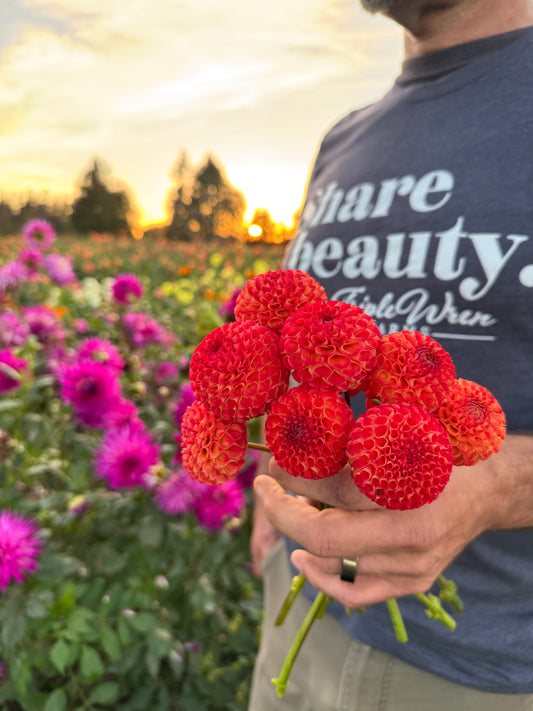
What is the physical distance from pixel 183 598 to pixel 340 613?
773 millimetres

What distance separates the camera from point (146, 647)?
1434 millimetres

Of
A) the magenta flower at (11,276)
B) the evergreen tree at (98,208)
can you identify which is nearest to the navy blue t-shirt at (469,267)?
the magenta flower at (11,276)

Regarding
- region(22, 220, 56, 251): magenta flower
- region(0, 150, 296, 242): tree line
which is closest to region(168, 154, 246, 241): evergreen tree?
region(0, 150, 296, 242): tree line

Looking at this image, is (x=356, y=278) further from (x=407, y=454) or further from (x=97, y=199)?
(x=97, y=199)

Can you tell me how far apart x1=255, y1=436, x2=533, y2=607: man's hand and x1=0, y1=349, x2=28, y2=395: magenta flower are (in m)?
0.96

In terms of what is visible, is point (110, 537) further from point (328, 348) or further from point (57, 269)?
point (328, 348)

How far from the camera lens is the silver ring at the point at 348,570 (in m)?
0.57

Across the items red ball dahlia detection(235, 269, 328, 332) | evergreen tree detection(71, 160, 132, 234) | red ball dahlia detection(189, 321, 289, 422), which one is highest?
evergreen tree detection(71, 160, 132, 234)

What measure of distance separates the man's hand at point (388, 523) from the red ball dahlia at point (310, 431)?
6 centimetres

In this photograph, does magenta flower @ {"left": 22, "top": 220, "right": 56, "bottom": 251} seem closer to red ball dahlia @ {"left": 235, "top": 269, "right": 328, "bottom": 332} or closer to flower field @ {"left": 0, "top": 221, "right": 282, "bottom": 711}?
flower field @ {"left": 0, "top": 221, "right": 282, "bottom": 711}

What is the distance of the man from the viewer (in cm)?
73

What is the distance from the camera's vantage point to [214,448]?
0.47m

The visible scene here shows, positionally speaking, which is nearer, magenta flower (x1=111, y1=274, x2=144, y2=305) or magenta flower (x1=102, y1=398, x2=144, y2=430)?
magenta flower (x1=102, y1=398, x2=144, y2=430)

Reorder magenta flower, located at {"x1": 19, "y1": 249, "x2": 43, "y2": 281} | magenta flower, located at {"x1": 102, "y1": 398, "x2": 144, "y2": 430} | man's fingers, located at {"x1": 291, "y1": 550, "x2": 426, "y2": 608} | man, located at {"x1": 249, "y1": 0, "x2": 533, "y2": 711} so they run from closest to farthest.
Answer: man's fingers, located at {"x1": 291, "y1": 550, "x2": 426, "y2": 608} → man, located at {"x1": 249, "y1": 0, "x2": 533, "y2": 711} → magenta flower, located at {"x1": 102, "y1": 398, "x2": 144, "y2": 430} → magenta flower, located at {"x1": 19, "y1": 249, "x2": 43, "y2": 281}
